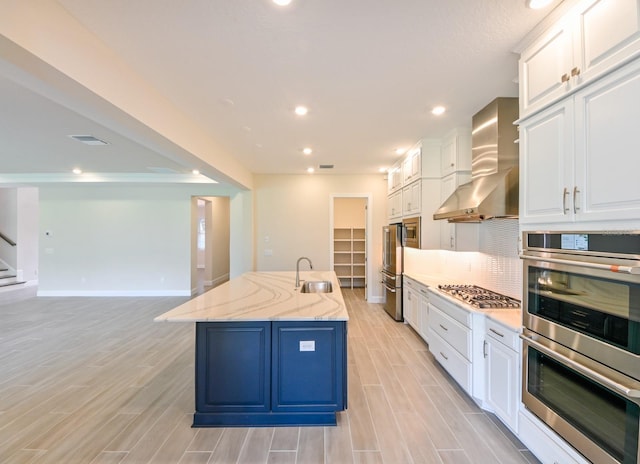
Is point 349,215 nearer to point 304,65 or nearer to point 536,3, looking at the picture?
point 304,65

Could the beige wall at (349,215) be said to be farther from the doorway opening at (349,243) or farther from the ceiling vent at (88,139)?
the ceiling vent at (88,139)

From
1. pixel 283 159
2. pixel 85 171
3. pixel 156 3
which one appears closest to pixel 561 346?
pixel 156 3

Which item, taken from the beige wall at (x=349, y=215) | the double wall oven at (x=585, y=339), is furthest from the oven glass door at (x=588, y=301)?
the beige wall at (x=349, y=215)

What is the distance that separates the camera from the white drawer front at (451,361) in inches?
103

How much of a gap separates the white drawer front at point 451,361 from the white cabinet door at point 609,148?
171cm

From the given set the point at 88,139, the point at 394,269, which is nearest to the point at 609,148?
the point at 394,269

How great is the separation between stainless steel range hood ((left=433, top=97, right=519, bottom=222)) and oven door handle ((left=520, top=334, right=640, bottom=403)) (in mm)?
1133

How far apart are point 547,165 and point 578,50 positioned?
59 cm

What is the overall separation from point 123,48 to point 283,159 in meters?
3.21

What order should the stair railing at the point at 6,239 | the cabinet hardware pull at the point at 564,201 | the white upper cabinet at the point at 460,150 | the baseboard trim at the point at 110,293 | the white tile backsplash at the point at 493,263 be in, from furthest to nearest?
the stair railing at the point at 6,239, the baseboard trim at the point at 110,293, the white upper cabinet at the point at 460,150, the white tile backsplash at the point at 493,263, the cabinet hardware pull at the point at 564,201

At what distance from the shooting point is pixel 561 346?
64.4 inches

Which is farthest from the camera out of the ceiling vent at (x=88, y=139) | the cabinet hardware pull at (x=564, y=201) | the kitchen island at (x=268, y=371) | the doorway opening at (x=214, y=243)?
the doorway opening at (x=214, y=243)

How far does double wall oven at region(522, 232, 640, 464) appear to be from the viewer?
4.18ft

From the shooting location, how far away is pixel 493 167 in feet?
8.93
